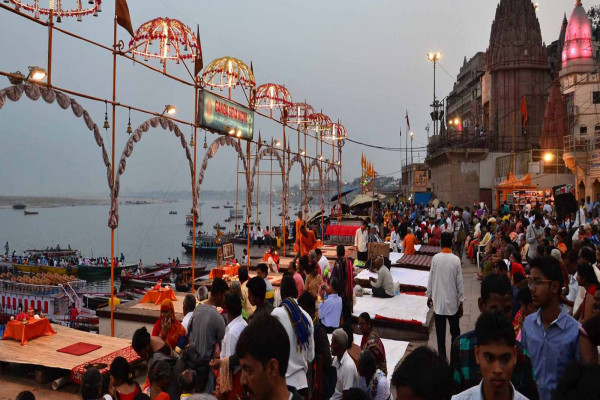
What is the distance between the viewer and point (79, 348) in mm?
7945

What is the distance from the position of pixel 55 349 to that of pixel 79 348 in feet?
1.43

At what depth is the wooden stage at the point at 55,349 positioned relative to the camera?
7406 mm

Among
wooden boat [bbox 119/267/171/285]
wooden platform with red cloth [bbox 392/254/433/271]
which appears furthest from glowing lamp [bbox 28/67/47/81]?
wooden boat [bbox 119/267/171/285]

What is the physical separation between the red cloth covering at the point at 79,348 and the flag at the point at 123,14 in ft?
19.4

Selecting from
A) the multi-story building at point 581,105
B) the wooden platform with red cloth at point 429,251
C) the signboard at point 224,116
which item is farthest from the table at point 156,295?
the multi-story building at point 581,105

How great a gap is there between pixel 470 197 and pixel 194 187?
27134 mm

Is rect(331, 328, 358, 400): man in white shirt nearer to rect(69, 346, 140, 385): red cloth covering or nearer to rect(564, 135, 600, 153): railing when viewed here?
rect(69, 346, 140, 385): red cloth covering

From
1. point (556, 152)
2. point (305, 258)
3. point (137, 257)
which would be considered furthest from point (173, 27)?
point (137, 257)

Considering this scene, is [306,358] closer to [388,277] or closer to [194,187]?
[388,277]

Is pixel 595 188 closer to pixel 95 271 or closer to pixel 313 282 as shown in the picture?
pixel 313 282

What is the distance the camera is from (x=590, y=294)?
4559 millimetres

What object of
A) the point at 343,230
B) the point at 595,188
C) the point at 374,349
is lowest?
the point at 374,349

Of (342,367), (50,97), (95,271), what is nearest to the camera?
(342,367)

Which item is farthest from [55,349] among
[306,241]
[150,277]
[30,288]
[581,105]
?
[581,105]
